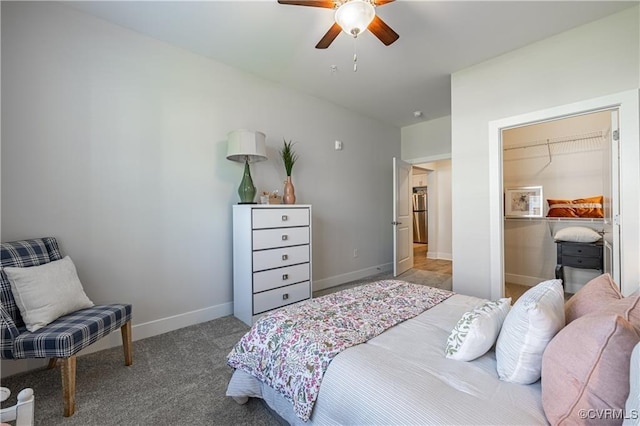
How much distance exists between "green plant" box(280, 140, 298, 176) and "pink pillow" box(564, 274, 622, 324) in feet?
8.90

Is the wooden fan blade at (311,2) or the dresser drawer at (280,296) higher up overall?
the wooden fan blade at (311,2)

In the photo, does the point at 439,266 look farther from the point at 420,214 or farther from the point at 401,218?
the point at 420,214

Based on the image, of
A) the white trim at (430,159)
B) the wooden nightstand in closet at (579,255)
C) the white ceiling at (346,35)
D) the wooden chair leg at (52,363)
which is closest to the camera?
the wooden chair leg at (52,363)

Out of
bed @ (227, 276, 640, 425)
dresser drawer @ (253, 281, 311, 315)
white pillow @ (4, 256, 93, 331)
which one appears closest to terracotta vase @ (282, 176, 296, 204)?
dresser drawer @ (253, 281, 311, 315)

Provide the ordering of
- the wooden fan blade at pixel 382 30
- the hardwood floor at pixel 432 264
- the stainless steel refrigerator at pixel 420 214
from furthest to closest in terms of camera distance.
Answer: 1. the stainless steel refrigerator at pixel 420 214
2. the hardwood floor at pixel 432 264
3. the wooden fan blade at pixel 382 30

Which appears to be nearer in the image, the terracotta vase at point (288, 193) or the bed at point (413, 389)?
the bed at point (413, 389)

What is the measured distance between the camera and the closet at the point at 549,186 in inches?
136

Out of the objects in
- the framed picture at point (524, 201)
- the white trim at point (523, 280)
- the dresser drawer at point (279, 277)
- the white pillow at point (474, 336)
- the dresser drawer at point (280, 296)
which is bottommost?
the white trim at point (523, 280)

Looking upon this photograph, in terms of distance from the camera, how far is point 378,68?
10.0 ft

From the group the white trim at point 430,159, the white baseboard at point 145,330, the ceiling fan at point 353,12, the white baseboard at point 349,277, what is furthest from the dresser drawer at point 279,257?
the white trim at point 430,159

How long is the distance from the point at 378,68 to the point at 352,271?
2808mm

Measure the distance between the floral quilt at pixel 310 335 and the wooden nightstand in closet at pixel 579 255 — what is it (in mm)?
2598

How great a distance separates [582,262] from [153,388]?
4.42 metres

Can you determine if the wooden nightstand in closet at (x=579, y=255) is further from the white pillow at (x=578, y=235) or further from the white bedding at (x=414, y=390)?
the white bedding at (x=414, y=390)
